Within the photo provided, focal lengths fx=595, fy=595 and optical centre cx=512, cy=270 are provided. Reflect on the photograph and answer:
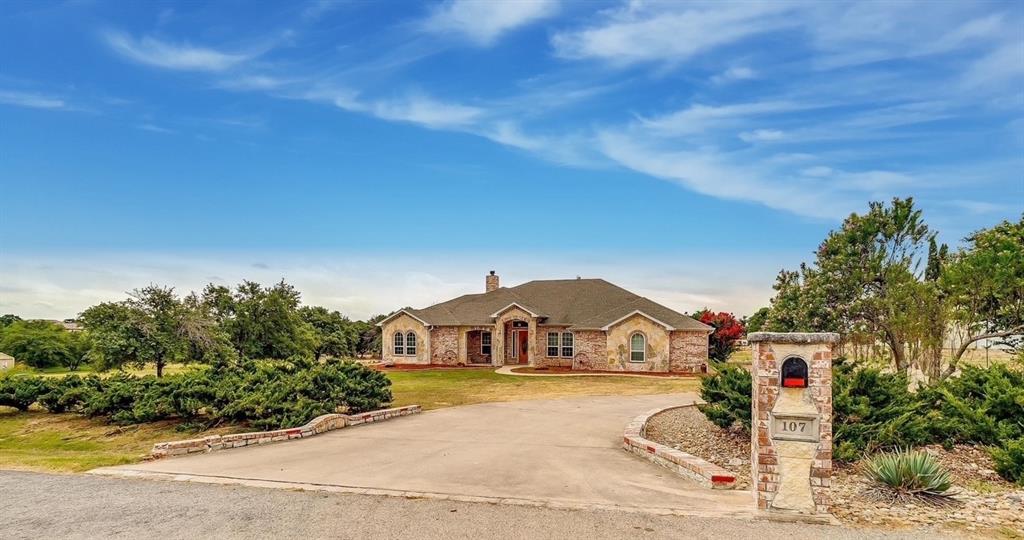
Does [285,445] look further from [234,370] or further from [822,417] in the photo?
[822,417]

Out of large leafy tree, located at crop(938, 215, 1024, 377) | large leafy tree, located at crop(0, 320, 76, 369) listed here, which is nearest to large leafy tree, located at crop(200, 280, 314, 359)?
A: large leafy tree, located at crop(938, 215, 1024, 377)

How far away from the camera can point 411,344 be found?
37969 mm

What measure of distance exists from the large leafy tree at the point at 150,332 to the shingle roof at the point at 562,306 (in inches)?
586

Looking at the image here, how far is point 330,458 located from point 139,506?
10.7 ft

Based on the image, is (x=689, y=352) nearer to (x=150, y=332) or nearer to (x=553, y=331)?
(x=553, y=331)

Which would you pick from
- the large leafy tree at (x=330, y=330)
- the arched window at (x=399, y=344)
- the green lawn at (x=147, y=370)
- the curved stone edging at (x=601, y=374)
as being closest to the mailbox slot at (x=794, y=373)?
the green lawn at (x=147, y=370)

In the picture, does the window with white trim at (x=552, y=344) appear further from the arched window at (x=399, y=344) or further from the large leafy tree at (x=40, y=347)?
the large leafy tree at (x=40, y=347)

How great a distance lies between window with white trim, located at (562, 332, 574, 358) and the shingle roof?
2.59 feet

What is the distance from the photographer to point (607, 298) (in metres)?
36.8

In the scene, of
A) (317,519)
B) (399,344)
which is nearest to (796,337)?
(317,519)

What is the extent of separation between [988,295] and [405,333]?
96.4 feet

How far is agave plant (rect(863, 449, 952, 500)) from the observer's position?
8023mm

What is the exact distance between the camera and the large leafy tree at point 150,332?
74.1ft

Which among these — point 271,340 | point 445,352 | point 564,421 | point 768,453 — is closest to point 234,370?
point 564,421
